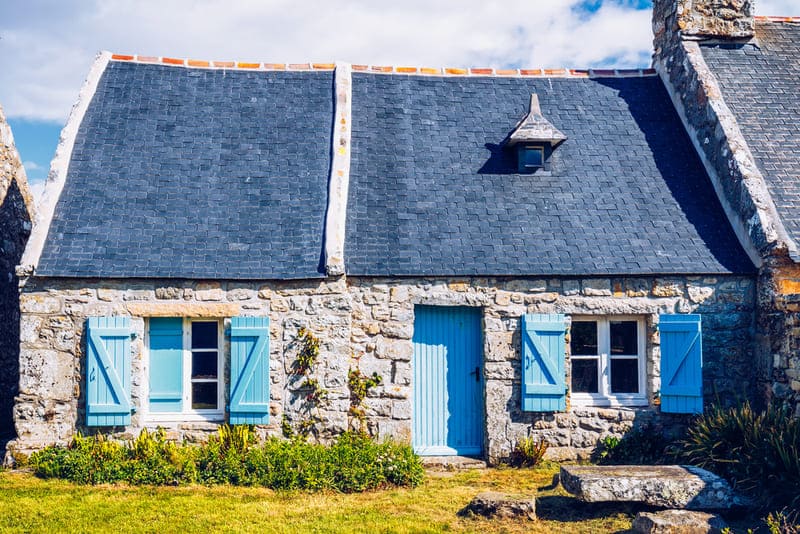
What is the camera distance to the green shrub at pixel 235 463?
8.23m

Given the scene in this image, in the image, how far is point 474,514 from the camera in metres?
7.27

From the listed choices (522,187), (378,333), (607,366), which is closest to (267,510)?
(378,333)

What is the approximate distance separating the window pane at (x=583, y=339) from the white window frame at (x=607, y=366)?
2.2 inches

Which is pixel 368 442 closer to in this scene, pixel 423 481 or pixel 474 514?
pixel 423 481

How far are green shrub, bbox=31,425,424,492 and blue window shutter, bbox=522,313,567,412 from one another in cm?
173

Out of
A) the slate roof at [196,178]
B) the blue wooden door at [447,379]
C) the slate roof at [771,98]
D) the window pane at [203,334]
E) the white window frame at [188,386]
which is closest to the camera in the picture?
the white window frame at [188,386]

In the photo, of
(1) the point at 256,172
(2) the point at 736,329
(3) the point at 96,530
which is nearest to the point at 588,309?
(2) the point at 736,329

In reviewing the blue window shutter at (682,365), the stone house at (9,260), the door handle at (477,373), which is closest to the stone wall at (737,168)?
the blue window shutter at (682,365)

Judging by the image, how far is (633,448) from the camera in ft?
30.5

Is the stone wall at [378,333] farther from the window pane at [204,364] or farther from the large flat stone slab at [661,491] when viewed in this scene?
the large flat stone slab at [661,491]

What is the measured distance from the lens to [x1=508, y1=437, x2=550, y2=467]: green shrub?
30.2ft

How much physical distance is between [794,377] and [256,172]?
7.65m

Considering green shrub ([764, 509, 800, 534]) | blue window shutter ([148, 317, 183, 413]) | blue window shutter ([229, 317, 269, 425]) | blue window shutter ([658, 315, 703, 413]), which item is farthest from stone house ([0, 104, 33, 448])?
green shrub ([764, 509, 800, 534])

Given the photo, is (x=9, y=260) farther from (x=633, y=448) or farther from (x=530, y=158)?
(x=633, y=448)
